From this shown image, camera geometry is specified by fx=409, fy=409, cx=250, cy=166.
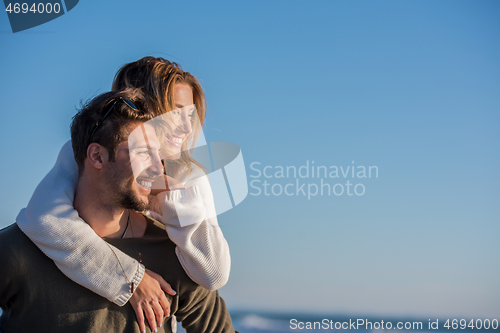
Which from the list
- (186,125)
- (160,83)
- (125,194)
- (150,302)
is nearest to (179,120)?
(186,125)

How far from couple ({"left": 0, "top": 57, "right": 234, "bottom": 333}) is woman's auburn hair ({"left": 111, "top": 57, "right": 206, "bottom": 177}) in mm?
555

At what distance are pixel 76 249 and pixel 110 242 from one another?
0.77 feet

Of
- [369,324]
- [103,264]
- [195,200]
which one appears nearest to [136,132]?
[195,200]

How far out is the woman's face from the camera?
8.43ft

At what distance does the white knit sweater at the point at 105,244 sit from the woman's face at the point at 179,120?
80 cm

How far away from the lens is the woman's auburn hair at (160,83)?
8.49 feet

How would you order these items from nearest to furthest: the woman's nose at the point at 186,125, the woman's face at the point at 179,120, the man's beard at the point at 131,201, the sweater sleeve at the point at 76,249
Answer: the sweater sleeve at the point at 76,249, the man's beard at the point at 131,201, the woman's face at the point at 179,120, the woman's nose at the point at 186,125

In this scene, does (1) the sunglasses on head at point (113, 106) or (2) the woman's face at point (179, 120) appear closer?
(1) the sunglasses on head at point (113, 106)

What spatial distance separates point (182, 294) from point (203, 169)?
0.80 meters

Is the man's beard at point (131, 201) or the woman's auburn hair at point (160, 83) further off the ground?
→ the woman's auburn hair at point (160, 83)

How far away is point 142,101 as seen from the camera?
2.02 metres

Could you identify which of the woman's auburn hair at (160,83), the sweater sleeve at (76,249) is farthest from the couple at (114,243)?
the woman's auburn hair at (160,83)

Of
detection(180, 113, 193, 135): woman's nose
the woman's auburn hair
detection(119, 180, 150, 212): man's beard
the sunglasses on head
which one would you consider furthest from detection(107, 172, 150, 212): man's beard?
detection(180, 113, 193, 135): woman's nose

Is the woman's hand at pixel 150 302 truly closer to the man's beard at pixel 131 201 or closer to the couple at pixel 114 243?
the couple at pixel 114 243
